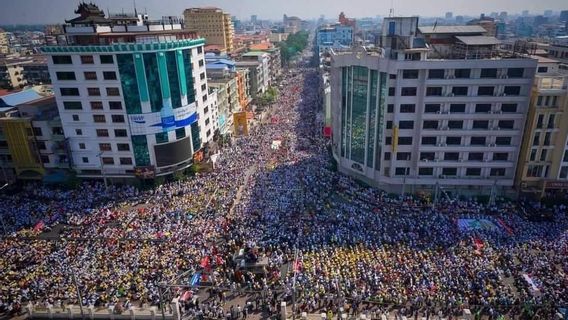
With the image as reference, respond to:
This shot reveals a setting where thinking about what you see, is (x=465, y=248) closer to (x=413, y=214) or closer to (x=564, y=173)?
(x=413, y=214)

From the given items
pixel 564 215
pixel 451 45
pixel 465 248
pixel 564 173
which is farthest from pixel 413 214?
pixel 451 45

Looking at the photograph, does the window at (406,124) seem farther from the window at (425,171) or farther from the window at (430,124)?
the window at (425,171)

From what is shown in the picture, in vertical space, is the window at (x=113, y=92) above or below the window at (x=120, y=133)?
above

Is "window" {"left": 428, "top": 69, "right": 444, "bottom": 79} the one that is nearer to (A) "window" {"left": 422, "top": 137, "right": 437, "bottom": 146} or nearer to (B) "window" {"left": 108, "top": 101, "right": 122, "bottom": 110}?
(A) "window" {"left": 422, "top": 137, "right": 437, "bottom": 146}

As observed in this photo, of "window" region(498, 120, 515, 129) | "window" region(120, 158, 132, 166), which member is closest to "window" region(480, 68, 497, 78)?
"window" region(498, 120, 515, 129)

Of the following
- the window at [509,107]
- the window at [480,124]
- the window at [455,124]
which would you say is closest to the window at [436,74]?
the window at [455,124]

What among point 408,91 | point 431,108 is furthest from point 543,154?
point 408,91
